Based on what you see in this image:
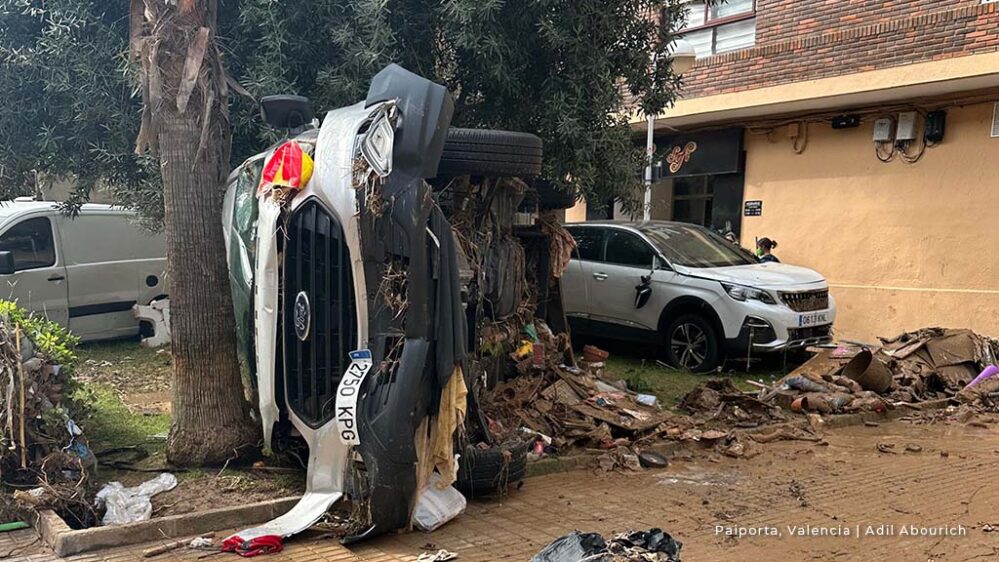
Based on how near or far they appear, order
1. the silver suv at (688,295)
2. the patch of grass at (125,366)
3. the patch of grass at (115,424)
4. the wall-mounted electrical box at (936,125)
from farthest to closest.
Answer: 1. the wall-mounted electrical box at (936,125)
2. the silver suv at (688,295)
3. the patch of grass at (125,366)
4. the patch of grass at (115,424)

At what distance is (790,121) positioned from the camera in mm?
12750

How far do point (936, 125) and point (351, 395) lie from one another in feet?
33.2

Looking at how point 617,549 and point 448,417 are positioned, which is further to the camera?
point 448,417

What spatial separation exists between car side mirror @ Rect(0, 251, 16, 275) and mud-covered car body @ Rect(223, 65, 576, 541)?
212 inches

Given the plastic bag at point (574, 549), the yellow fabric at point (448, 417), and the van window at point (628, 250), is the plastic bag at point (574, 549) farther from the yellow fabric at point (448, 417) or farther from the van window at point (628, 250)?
the van window at point (628, 250)

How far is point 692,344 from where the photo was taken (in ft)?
31.1

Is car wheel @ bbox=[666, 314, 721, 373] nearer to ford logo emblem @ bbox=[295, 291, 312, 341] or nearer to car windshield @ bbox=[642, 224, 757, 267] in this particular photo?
car windshield @ bbox=[642, 224, 757, 267]

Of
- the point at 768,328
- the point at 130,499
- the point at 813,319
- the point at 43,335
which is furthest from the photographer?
the point at 813,319

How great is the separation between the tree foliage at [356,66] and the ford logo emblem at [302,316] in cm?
238

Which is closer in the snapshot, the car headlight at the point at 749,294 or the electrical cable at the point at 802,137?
the car headlight at the point at 749,294

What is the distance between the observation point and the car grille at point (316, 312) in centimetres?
446

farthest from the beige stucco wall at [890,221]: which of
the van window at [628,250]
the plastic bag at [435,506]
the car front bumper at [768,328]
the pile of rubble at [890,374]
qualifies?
the plastic bag at [435,506]

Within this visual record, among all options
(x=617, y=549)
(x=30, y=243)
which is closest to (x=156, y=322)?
(x=30, y=243)

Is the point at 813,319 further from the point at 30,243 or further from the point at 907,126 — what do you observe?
the point at 30,243
